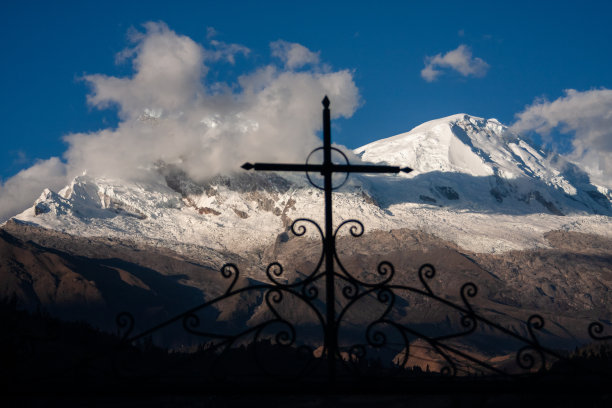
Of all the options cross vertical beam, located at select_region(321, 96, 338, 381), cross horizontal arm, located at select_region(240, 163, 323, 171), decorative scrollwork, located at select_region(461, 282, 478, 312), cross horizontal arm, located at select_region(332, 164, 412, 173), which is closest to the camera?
cross vertical beam, located at select_region(321, 96, 338, 381)

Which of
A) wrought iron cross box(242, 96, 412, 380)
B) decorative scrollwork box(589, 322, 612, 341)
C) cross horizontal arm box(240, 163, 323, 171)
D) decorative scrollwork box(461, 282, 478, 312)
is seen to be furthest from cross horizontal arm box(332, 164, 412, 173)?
decorative scrollwork box(589, 322, 612, 341)

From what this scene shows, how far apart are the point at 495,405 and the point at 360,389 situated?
3541 cm

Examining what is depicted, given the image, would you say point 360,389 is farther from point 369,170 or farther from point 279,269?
point 369,170

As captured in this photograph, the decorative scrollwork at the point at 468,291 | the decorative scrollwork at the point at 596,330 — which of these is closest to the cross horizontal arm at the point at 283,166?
the decorative scrollwork at the point at 468,291

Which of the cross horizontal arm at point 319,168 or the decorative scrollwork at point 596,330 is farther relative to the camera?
the cross horizontal arm at point 319,168

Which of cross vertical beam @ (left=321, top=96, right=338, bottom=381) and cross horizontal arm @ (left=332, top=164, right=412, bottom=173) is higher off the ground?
cross horizontal arm @ (left=332, top=164, right=412, bottom=173)

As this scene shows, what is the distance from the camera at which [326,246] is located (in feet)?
18.7

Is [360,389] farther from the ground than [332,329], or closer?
closer

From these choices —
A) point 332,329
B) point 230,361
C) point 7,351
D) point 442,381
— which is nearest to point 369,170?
point 332,329

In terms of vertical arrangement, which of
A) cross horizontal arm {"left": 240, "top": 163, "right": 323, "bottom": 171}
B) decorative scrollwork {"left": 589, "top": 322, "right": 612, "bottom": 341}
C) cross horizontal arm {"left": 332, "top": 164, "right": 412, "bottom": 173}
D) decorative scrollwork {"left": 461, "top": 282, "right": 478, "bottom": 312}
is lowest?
decorative scrollwork {"left": 589, "top": 322, "right": 612, "bottom": 341}

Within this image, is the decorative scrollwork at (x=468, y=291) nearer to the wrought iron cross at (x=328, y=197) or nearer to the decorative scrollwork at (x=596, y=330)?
the decorative scrollwork at (x=596, y=330)

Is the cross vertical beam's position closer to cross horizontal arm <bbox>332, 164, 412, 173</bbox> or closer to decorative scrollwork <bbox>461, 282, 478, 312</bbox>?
cross horizontal arm <bbox>332, 164, 412, 173</bbox>

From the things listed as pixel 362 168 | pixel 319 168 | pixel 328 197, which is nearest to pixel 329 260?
pixel 328 197

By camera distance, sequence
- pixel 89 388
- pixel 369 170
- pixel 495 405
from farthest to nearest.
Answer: pixel 495 405, pixel 369 170, pixel 89 388
